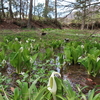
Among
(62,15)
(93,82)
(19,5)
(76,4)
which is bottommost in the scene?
(93,82)

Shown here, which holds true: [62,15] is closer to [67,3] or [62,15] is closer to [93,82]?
[67,3]

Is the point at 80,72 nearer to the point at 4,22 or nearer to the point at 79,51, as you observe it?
the point at 79,51

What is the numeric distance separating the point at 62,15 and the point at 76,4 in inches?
23.0

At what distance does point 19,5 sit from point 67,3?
48.8 feet

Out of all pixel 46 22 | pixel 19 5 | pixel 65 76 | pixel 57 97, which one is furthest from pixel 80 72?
pixel 46 22

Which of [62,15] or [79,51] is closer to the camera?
[79,51]

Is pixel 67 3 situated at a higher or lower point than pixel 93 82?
higher

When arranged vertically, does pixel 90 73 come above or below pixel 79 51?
below

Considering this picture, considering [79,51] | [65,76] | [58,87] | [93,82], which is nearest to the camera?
[58,87]

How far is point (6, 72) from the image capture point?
7.73 feet

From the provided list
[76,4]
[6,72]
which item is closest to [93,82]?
[6,72]

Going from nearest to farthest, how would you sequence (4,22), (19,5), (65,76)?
(65,76) < (4,22) < (19,5)

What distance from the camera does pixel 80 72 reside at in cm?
250

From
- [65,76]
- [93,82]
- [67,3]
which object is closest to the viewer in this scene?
[93,82]
